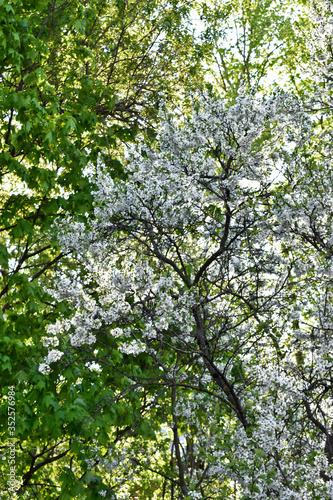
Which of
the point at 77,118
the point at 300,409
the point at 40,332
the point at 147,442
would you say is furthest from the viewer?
the point at 147,442

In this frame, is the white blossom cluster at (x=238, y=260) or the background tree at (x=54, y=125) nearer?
the white blossom cluster at (x=238, y=260)

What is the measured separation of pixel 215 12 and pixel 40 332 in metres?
7.22

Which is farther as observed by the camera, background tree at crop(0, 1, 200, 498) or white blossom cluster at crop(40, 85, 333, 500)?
background tree at crop(0, 1, 200, 498)

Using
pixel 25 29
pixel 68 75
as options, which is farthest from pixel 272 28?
pixel 25 29

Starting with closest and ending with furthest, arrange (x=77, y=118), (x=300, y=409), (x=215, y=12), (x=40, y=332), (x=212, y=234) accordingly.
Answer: (x=300, y=409) < (x=212, y=234) < (x=40, y=332) < (x=77, y=118) < (x=215, y=12)

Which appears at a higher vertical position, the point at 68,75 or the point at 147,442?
the point at 68,75

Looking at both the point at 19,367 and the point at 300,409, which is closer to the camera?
the point at 300,409

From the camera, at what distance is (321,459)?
399cm

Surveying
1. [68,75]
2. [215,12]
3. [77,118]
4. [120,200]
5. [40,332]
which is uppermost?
[215,12]

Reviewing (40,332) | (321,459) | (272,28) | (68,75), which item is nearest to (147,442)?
(40,332)

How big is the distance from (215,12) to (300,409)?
312 inches

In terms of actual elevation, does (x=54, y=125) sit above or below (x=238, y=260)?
above

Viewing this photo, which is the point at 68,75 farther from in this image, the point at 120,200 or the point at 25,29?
the point at 120,200

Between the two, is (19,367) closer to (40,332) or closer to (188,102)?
(40,332)
